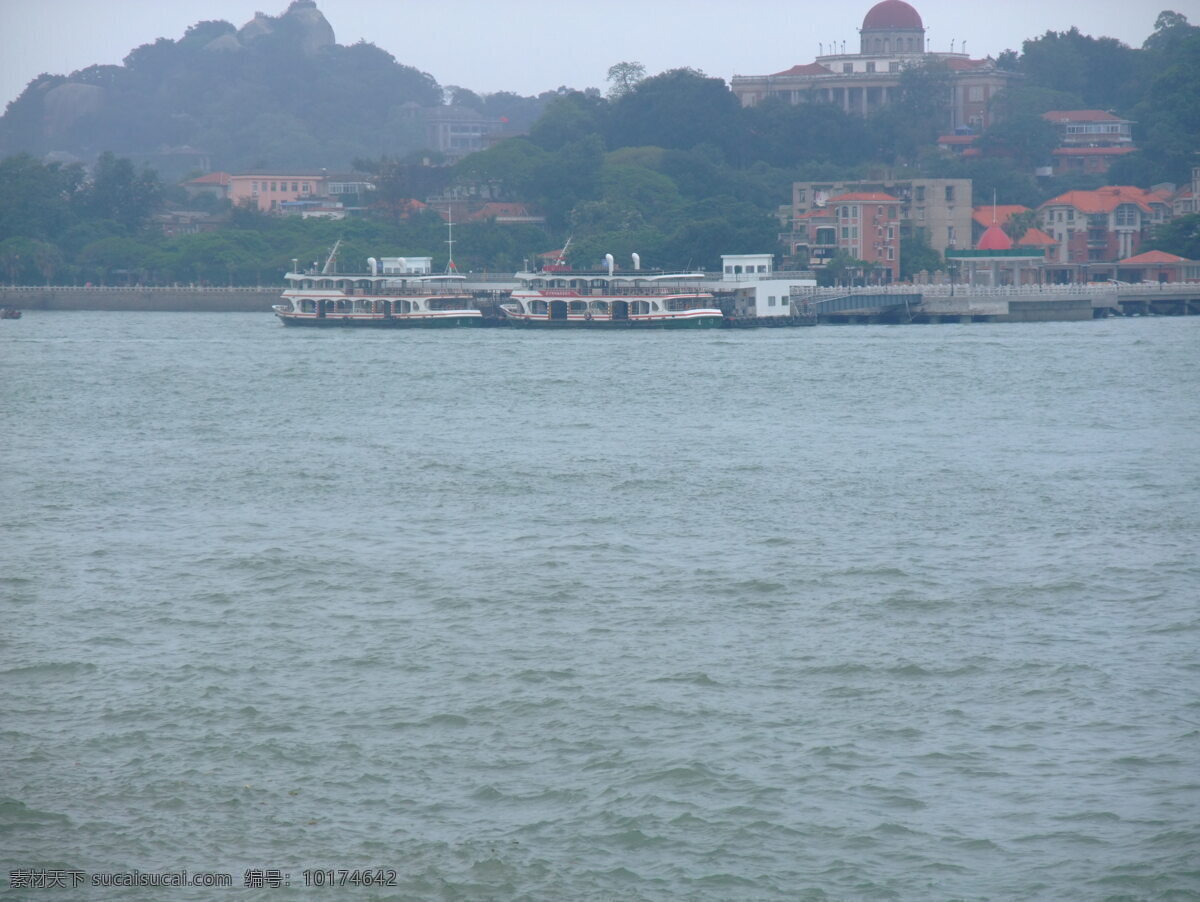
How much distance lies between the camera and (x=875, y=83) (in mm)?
96625

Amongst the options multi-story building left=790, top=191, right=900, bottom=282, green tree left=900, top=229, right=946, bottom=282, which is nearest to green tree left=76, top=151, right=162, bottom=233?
multi-story building left=790, top=191, right=900, bottom=282

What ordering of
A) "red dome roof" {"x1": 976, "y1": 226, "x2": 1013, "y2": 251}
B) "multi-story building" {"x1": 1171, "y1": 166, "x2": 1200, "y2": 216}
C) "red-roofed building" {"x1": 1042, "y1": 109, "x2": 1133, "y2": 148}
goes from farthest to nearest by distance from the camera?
1. "red-roofed building" {"x1": 1042, "y1": 109, "x2": 1133, "y2": 148}
2. "multi-story building" {"x1": 1171, "y1": 166, "x2": 1200, "y2": 216}
3. "red dome roof" {"x1": 976, "y1": 226, "x2": 1013, "y2": 251}

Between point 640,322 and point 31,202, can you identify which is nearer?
point 640,322

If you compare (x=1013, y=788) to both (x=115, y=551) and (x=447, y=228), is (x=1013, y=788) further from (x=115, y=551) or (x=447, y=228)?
(x=447, y=228)

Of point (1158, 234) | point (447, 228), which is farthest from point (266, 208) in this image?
point (1158, 234)

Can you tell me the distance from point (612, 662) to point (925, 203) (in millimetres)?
61845

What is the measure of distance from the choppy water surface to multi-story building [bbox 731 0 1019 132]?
76.7 meters

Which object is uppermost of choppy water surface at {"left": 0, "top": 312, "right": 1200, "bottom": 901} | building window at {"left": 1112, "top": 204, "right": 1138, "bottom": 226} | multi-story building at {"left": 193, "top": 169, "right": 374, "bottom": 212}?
multi-story building at {"left": 193, "top": 169, "right": 374, "bottom": 212}

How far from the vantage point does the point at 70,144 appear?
162875 millimetres

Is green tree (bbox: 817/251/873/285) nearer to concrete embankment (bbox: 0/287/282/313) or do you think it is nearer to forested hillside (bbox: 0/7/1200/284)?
forested hillside (bbox: 0/7/1200/284)

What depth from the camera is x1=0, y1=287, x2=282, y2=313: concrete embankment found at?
68.8 m

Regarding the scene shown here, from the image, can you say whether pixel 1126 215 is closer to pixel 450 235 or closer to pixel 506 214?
pixel 506 214

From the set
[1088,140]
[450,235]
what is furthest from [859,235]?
[1088,140]

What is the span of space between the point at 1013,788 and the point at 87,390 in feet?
87.3
